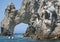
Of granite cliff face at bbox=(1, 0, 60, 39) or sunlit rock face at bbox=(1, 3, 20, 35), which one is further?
sunlit rock face at bbox=(1, 3, 20, 35)

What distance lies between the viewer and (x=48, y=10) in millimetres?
76250

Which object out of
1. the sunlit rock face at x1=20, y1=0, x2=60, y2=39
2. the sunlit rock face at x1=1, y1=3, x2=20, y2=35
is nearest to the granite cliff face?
the sunlit rock face at x1=20, y1=0, x2=60, y2=39

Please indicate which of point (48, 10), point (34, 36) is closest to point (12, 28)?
point (34, 36)

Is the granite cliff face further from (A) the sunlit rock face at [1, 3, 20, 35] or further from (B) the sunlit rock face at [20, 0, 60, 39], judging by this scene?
(A) the sunlit rock face at [1, 3, 20, 35]

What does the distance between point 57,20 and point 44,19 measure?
4.26 meters

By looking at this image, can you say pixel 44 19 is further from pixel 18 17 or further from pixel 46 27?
pixel 18 17

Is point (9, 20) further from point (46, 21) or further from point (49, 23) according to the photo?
point (49, 23)

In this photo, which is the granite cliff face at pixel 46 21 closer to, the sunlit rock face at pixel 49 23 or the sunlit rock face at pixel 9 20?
the sunlit rock face at pixel 49 23

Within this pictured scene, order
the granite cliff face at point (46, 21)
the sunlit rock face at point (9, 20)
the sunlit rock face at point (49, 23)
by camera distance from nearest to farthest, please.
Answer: the sunlit rock face at point (49, 23) < the granite cliff face at point (46, 21) < the sunlit rock face at point (9, 20)

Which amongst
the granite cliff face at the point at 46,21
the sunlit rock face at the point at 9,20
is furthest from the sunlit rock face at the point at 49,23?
the sunlit rock face at the point at 9,20

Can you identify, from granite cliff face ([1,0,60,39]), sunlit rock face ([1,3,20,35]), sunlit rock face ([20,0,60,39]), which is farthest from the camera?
sunlit rock face ([1,3,20,35])

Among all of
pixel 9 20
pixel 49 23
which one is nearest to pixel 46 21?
pixel 49 23

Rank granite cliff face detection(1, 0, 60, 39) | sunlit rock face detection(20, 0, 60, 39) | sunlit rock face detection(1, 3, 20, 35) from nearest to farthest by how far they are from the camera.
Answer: sunlit rock face detection(20, 0, 60, 39) → granite cliff face detection(1, 0, 60, 39) → sunlit rock face detection(1, 3, 20, 35)

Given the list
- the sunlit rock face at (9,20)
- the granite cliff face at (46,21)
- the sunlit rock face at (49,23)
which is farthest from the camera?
the sunlit rock face at (9,20)
